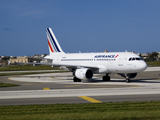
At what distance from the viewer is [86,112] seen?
1208 cm

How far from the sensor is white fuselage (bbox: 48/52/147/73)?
30.1 metres

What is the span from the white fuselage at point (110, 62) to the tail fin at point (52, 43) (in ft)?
14.2

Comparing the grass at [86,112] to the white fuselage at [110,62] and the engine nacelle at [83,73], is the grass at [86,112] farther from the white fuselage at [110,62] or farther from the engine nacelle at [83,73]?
the engine nacelle at [83,73]

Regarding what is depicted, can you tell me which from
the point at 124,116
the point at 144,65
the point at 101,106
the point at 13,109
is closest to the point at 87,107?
the point at 101,106

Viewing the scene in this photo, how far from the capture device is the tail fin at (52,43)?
4296 centimetres

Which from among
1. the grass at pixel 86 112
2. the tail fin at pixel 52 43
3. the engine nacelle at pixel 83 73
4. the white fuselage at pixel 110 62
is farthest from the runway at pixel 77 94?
the tail fin at pixel 52 43

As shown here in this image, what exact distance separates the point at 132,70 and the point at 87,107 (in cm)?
1775

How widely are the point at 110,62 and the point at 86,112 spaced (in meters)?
20.6

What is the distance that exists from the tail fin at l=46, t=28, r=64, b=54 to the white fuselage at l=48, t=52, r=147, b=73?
4343 mm

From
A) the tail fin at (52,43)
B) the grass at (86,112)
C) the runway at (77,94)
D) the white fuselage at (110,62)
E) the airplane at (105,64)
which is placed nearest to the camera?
the grass at (86,112)

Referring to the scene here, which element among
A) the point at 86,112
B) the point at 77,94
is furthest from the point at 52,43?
the point at 86,112

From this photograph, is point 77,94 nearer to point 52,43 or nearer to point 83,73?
point 83,73

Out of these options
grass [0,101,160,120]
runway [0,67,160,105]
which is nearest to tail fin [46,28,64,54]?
runway [0,67,160,105]

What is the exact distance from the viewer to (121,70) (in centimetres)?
3134
